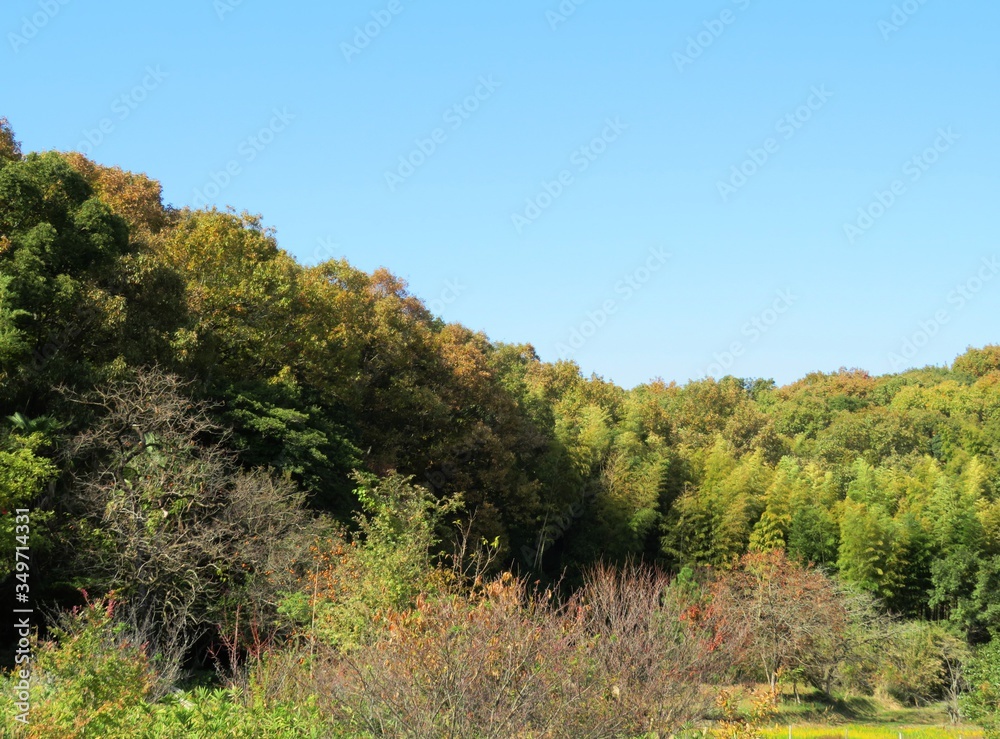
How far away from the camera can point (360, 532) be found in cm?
1512

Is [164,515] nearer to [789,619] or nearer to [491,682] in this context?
[491,682]

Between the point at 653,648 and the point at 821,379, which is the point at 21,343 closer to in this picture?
the point at 653,648

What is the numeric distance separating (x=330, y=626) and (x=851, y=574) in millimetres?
29233

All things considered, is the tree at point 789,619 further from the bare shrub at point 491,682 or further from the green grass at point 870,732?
the bare shrub at point 491,682

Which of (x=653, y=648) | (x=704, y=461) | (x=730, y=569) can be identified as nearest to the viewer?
(x=653, y=648)

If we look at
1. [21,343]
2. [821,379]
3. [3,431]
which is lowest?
[3,431]

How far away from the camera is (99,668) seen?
27.7 feet

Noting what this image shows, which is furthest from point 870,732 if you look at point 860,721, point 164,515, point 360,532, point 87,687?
point 87,687

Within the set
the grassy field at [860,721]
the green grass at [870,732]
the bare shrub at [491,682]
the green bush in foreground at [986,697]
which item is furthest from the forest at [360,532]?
the green grass at [870,732]

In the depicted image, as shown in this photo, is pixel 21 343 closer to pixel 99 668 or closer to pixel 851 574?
pixel 99 668

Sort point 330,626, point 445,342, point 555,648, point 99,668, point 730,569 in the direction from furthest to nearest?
point 730,569, point 445,342, point 330,626, point 99,668, point 555,648

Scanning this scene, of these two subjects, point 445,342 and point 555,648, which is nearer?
point 555,648

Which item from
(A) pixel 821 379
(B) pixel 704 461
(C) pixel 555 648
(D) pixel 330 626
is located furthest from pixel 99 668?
(A) pixel 821 379

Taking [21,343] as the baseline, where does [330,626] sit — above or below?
below
